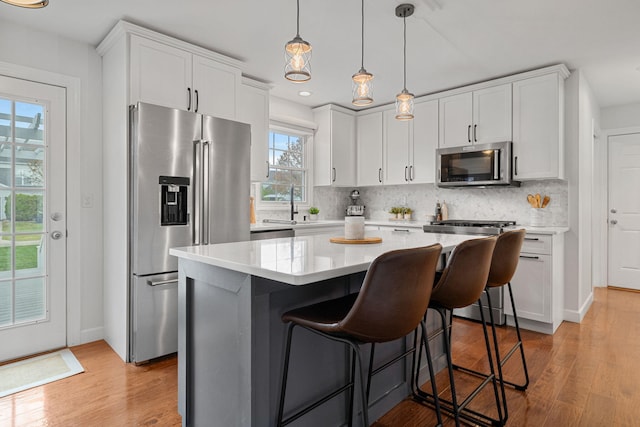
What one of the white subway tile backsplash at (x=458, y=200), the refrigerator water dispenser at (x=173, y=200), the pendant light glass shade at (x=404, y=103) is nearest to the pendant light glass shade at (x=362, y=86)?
the pendant light glass shade at (x=404, y=103)

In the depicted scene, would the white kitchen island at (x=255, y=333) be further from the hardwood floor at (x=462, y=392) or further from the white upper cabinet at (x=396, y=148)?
the white upper cabinet at (x=396, y=148)

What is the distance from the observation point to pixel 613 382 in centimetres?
237

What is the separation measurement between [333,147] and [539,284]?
2.76 m

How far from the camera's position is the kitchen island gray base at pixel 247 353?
1.39 m

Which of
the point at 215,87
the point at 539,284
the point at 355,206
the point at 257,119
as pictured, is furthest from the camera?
the point at 355,206

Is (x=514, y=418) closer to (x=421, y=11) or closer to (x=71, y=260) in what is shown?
(x=421, y=11)

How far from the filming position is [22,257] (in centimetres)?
275

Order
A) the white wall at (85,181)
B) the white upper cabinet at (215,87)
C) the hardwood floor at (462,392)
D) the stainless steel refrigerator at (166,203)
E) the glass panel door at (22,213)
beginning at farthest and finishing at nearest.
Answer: the white upper cabinet at (215,87) → the white wall at (85,181) → the glass panel door at (22,213) → the stainless steel refrigerator at (166,203) → the hardwood floor at (462,392)

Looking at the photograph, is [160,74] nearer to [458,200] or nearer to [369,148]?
[369,148]

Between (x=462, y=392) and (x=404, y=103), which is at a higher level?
(x=404, y=103)

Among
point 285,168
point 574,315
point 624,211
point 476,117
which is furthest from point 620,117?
point 285,168

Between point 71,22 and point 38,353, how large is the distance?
2.44 m

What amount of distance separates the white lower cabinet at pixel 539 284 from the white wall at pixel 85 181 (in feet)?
11.9

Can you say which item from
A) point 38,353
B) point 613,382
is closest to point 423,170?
point 613,382
